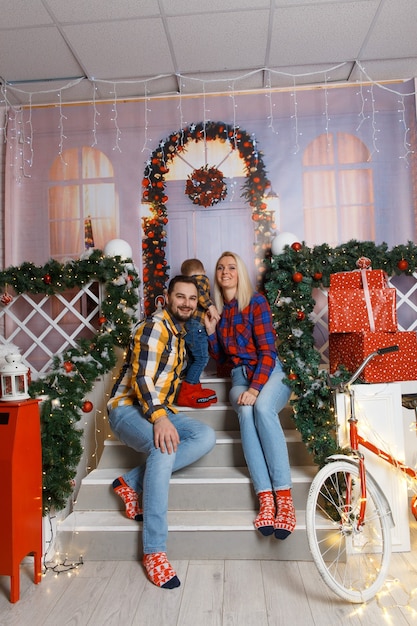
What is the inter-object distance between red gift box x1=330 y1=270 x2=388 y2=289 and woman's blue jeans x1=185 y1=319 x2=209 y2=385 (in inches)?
28.9

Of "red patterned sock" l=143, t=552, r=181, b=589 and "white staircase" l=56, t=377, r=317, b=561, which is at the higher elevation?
"white staircase" l=56, t=377, r=317, b=561

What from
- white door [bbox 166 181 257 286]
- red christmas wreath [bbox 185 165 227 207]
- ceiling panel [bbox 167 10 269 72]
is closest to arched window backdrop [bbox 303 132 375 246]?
white door [bbox 166 181 257 286]

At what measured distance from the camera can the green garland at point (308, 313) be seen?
8.39 ft

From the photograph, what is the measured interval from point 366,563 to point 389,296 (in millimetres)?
1231

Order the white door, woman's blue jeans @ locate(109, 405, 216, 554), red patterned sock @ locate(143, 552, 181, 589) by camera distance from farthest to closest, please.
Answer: the white door < woman's blue jeans @ locate(109, 405, 216, 554) < red patterned sock @ locate(143, 552, 181, 589)

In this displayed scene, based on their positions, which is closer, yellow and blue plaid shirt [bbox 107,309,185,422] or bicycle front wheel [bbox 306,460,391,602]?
bicycle front wheel [bbox 306,460,391,602]

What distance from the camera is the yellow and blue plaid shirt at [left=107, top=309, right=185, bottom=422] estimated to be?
2361 mm

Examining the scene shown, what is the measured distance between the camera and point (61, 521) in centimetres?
242

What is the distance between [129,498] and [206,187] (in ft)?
8.36

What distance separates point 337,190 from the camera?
4113 mm

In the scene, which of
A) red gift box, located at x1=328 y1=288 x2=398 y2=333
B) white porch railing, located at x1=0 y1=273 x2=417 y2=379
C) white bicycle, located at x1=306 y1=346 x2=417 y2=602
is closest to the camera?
white bicycle, located at x1=306 y1=346 x2=417 y2=602

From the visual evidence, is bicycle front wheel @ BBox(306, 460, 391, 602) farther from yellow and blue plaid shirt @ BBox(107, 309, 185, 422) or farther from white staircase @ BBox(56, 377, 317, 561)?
yellow and blue plaid shirt @ BBox(107, 309, 185, 422)

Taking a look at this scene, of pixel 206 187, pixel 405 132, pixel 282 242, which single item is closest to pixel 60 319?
pixel 206 187

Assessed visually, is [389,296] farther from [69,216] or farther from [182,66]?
[69,216]
